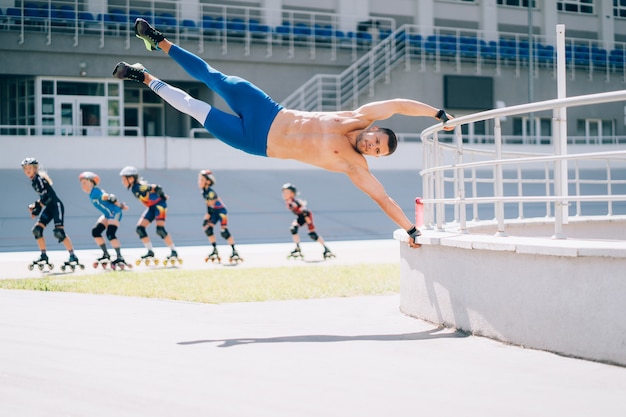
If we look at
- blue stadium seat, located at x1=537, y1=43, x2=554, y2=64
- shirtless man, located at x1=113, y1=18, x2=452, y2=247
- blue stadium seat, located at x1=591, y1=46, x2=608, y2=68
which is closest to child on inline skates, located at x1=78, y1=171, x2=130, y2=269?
shirtless man, located at x1=113, y1=18, x2=452, y2=247

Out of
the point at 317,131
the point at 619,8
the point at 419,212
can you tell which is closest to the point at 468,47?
the point at 619,8

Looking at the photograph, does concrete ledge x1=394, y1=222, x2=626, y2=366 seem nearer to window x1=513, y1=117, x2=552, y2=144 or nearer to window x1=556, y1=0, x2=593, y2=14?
window x1=513, y1=117, x2=552, y2=144

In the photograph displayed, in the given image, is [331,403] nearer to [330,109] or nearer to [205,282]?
[205,282]

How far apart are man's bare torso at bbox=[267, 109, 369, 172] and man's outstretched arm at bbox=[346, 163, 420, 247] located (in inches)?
3.9

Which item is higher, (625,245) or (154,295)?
(625,245)

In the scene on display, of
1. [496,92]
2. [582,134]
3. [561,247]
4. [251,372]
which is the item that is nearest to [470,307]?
[561,247]

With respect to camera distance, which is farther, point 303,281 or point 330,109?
point 330,109

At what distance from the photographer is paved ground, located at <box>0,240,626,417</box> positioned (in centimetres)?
451

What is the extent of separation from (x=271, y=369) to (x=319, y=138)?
272cm

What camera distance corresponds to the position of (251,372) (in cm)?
537

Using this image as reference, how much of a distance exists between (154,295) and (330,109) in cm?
2813

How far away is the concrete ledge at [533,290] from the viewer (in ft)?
18.6

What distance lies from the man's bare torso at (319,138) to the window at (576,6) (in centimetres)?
4262

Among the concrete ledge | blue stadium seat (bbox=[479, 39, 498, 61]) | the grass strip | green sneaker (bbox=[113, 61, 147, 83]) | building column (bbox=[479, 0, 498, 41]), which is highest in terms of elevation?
building column (bbox=[479, 0, 498, 41])
